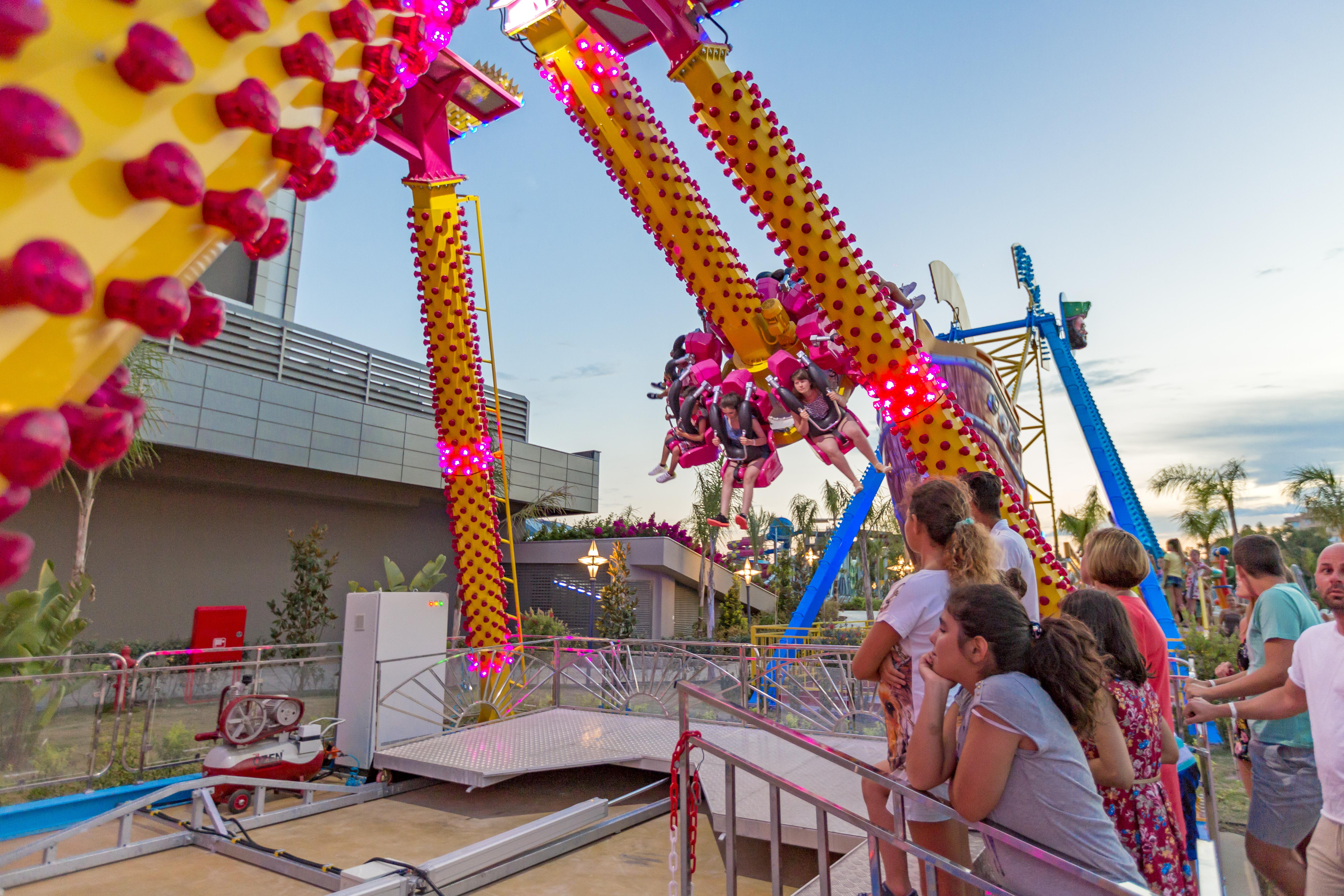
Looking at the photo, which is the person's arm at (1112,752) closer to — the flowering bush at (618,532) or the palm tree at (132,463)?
the palm tree at (132,463)

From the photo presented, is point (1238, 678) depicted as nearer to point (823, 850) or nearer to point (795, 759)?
point (823, 850)

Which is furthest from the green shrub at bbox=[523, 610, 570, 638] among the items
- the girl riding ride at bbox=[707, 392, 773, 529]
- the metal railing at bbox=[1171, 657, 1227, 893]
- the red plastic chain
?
the red plastic chain

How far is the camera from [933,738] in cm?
220

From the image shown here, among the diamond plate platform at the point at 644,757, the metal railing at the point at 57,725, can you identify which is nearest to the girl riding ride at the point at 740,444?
the diamond plate platform at the point at 644,757

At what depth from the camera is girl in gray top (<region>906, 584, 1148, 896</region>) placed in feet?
6.46

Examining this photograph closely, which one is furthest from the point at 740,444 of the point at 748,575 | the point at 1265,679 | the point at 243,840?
the point at 748,575

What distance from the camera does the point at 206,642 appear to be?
11.1 metres

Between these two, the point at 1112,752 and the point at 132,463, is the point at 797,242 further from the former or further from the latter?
the point at 132,463

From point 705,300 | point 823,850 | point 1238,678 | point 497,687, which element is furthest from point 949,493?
point 497,687

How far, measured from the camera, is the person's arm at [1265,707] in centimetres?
291

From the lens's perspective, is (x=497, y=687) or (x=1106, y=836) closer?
(x=1106, y=836)

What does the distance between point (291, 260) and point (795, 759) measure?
19076 mm

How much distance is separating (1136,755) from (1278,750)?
1.26m

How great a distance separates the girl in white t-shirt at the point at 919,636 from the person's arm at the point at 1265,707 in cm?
142
